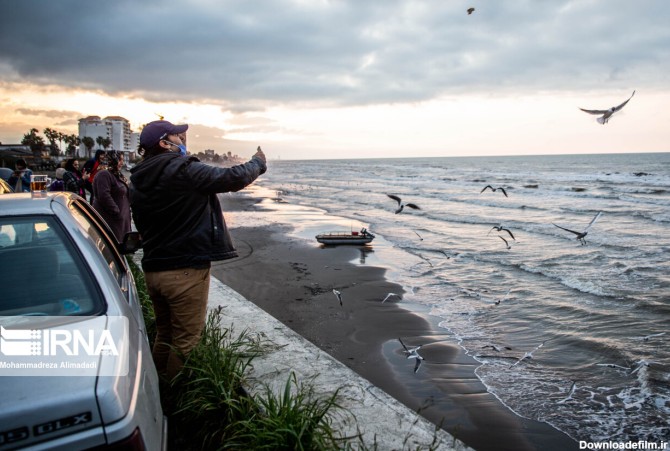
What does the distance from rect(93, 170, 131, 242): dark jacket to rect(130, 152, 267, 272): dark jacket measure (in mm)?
3258

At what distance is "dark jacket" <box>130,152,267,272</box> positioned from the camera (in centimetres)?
320

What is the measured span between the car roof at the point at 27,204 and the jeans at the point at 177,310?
0.98 meters

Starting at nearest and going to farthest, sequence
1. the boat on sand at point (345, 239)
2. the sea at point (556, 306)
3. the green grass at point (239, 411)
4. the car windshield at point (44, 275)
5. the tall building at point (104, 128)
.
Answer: the car windshield at point (44, 275) → the green grass at point (239, 411) → the sea at point (556, 306) → the boat on sand at point (345, 239) → the tall building at point (104, 128)

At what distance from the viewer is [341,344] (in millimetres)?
6699

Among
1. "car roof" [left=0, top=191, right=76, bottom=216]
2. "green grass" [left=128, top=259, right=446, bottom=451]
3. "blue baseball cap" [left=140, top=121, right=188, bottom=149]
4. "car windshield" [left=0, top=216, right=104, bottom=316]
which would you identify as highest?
"blue baseball cap" [left=140, top=121, right=188, bottom=149]

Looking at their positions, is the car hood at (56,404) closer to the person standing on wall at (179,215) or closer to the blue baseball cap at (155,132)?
the person standing on wall at (179,215)

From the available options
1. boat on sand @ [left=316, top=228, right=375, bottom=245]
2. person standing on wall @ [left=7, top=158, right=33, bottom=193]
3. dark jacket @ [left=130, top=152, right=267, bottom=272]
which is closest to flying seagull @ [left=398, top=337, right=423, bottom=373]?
dark jacket @ [left=130, top=152, right=267, bottom=272]

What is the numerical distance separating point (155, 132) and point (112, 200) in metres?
3.64

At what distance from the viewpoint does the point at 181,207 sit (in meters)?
3.31

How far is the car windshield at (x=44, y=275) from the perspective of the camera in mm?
2221

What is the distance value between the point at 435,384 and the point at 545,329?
316cm

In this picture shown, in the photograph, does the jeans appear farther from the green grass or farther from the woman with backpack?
the woman with backpack

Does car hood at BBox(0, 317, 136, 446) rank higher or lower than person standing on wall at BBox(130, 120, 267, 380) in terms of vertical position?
lower

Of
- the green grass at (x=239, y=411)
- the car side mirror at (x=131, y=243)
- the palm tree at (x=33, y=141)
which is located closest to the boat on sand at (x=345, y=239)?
the green grass at (x=239, y=411)
